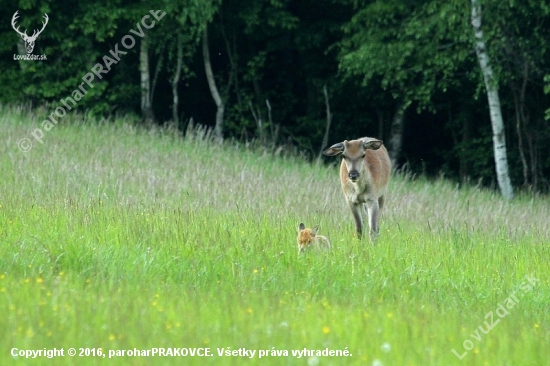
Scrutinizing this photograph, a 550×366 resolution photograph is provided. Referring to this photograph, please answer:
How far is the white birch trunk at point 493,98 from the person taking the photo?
70.4 feet

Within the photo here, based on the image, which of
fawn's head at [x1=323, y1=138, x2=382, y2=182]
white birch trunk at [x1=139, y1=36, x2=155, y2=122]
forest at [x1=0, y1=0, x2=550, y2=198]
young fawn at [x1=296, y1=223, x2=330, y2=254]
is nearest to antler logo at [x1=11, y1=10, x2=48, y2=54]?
forest at [x1=0, y1=0, x2=550, y2=198]

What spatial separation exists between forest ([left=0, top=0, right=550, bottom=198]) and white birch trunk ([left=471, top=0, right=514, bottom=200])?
3 centimetres

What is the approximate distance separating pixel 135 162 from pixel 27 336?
12567 millimetres

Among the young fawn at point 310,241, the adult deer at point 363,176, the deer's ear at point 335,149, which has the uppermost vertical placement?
the deer's ear at point 335,149

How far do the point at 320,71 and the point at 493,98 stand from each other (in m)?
9.05

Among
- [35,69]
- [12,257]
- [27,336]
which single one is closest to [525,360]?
[27,336]

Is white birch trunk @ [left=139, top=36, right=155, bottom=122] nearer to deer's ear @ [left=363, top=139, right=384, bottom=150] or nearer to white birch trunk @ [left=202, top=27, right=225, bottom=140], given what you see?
white birch trunk @ [left=202, top=27, right=225, bottom=140]

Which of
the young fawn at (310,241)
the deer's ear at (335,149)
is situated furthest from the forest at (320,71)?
the young fawn at (310,241)

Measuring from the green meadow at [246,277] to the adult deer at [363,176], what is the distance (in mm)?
289

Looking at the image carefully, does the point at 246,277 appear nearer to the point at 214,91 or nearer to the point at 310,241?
the point at 310,241

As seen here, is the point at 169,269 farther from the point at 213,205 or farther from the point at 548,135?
the point at 548,135

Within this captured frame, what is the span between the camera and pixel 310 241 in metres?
10.4

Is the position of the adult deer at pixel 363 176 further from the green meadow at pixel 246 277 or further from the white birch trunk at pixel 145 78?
the white birch trunk at pixel 145 78

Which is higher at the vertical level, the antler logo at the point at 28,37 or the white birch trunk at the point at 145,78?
the antler logo at the point at 28,37
